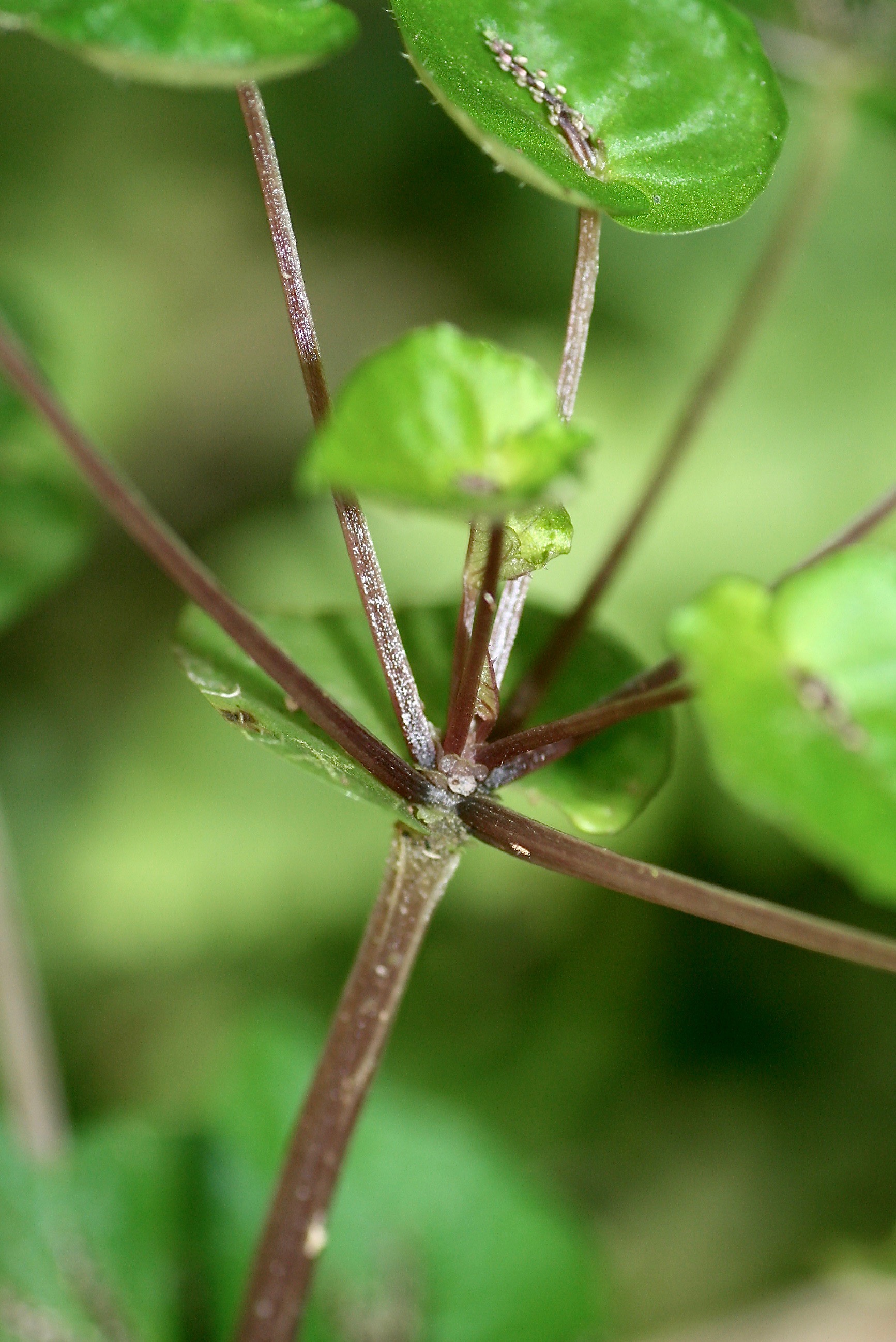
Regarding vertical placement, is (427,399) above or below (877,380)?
below

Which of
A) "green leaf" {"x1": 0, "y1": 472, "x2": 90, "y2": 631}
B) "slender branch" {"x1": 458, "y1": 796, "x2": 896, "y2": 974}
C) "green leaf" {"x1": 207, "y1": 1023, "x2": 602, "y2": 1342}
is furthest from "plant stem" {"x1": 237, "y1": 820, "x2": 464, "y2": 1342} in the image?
A: "green leaf" {"x1": 0, "y1": 472, "x2": 90, "y2": 631}

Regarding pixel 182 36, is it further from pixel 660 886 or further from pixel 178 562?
pixel 660 886

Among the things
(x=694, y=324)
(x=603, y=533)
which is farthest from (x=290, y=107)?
(x=603, y=533)

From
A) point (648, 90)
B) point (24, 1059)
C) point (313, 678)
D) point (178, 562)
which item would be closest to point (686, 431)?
point (648, 90)

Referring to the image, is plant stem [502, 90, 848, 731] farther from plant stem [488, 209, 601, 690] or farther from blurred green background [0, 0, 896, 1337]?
blurred green background [0, 0, 896, 1337]

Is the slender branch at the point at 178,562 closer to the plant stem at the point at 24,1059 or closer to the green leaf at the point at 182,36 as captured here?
the green leaf at the point at 182,36

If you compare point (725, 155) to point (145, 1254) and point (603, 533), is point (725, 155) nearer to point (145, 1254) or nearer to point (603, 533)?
point (145, 1254)
